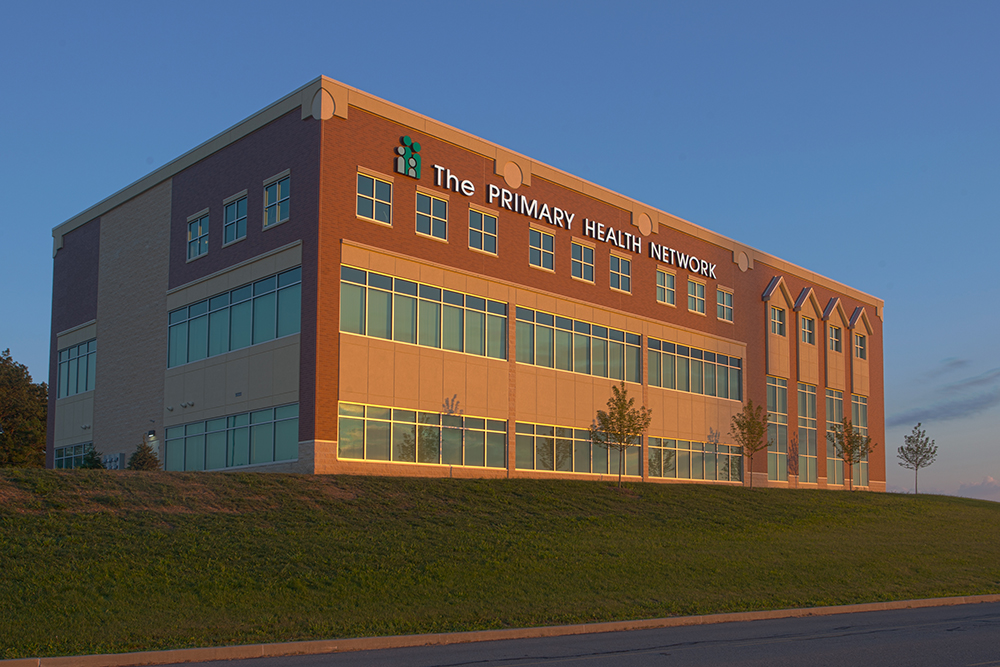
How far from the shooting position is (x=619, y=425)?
139 feet

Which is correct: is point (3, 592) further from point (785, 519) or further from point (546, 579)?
point (785, 519)

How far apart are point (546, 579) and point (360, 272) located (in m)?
16.8

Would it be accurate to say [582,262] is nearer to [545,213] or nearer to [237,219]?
[545,213]

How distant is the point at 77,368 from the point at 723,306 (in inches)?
1333

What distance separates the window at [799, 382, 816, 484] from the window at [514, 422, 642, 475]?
57.7 ft

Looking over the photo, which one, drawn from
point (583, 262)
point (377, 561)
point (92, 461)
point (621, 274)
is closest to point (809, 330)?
point (621, 274)

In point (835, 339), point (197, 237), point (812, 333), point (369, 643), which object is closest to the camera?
point (369, 643)

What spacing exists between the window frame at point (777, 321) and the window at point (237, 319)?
3267 cm

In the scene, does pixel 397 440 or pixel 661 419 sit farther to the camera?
pixel 661 419

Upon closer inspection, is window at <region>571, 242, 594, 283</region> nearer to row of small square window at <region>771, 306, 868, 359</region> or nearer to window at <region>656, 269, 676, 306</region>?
window at <region>656, 269, 676, 306</region>

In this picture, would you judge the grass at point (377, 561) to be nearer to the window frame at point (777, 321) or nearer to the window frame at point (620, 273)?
the window frame at point (620, 273)

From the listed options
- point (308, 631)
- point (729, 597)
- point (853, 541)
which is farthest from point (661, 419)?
point (308, 631)

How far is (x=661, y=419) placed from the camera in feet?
159

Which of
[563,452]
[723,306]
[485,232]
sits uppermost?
[485,232]
